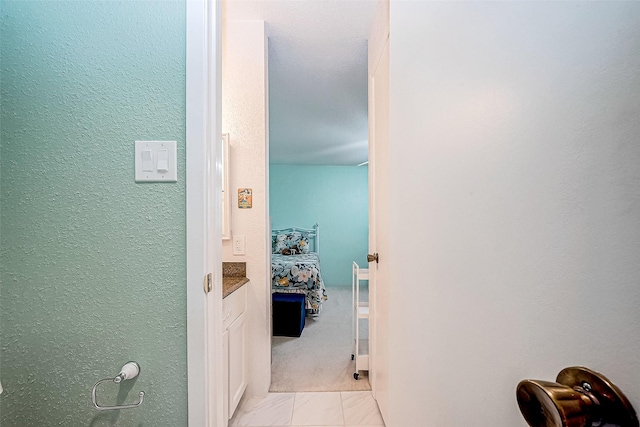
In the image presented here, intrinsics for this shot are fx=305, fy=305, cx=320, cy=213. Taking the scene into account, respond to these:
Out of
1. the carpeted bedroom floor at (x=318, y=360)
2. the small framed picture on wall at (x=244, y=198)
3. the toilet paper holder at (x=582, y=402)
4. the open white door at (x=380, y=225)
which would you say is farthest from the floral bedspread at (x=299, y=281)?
the toilet paper holder at (x=582, y=402)

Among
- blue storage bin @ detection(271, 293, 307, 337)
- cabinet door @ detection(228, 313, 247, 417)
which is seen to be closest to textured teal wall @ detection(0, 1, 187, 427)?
cabinet door @ detection(228, 313, 247, 417)

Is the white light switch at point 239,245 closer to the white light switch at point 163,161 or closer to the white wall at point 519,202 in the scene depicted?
the white light switch at point 163,161

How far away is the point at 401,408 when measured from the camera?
930 millimetres

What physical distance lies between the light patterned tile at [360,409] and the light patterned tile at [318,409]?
0.14 feet

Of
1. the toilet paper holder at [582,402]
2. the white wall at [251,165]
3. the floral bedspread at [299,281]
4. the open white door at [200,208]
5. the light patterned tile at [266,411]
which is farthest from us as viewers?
the floral bedspread at [299,281]

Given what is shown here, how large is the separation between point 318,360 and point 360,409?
78cm

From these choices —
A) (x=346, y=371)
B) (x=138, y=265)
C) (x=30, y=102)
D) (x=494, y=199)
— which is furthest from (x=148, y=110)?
(x=346, y=371)

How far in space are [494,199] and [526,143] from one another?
11 centimetres

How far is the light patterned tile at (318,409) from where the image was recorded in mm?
1792

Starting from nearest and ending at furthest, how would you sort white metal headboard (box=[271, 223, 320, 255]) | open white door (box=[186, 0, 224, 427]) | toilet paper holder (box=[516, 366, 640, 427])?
toilet paper holder (box=[516, 366, 640, 427]) < open white door (box=[186, 0, 224, 427]) < white metal headboard (box=[271, 223, 320, 255])

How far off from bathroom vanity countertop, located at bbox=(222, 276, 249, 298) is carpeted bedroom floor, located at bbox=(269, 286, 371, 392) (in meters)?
0.85

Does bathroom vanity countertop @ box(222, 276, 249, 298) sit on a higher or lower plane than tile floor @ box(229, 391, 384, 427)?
higher

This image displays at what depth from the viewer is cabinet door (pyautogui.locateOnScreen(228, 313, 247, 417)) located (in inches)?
64.4

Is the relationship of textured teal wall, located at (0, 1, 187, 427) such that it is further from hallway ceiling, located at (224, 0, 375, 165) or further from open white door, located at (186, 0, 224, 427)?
hallway ceiling, located at (224, 0, 375, 165)
